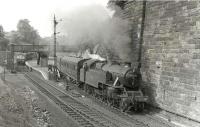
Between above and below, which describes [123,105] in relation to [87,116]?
above

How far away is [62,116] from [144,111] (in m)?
4.99

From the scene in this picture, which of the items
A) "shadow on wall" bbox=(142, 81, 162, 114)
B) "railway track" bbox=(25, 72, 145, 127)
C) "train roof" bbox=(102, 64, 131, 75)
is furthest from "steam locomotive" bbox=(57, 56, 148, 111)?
"railway track" bbox=(25, 72, 145, 127)

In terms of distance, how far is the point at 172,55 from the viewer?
49.4 ft

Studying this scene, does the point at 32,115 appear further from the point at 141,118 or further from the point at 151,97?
the point at 151,97

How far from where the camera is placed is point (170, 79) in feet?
50.1

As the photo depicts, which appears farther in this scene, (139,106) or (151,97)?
(151,97)

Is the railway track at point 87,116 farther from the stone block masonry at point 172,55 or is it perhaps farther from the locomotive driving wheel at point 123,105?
the stone block masonry at point 172,55

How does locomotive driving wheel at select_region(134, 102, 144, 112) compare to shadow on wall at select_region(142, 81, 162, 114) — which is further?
shadow on wall at select_region(142, 81, 162, 114)

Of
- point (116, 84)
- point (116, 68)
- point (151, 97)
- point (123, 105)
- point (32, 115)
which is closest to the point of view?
point (32, 115)

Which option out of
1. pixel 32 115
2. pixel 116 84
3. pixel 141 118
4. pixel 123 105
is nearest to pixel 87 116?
pixel 32 115

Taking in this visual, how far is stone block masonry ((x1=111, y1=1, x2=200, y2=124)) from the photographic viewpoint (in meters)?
13.5

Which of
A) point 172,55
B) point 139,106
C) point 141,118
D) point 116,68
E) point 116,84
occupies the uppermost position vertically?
point 172,55

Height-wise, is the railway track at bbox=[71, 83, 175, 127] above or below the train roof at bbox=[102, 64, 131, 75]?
below

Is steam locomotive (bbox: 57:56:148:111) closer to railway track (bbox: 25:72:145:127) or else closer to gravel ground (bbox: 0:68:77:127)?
railway track (bbox: 25:72:145:127)
